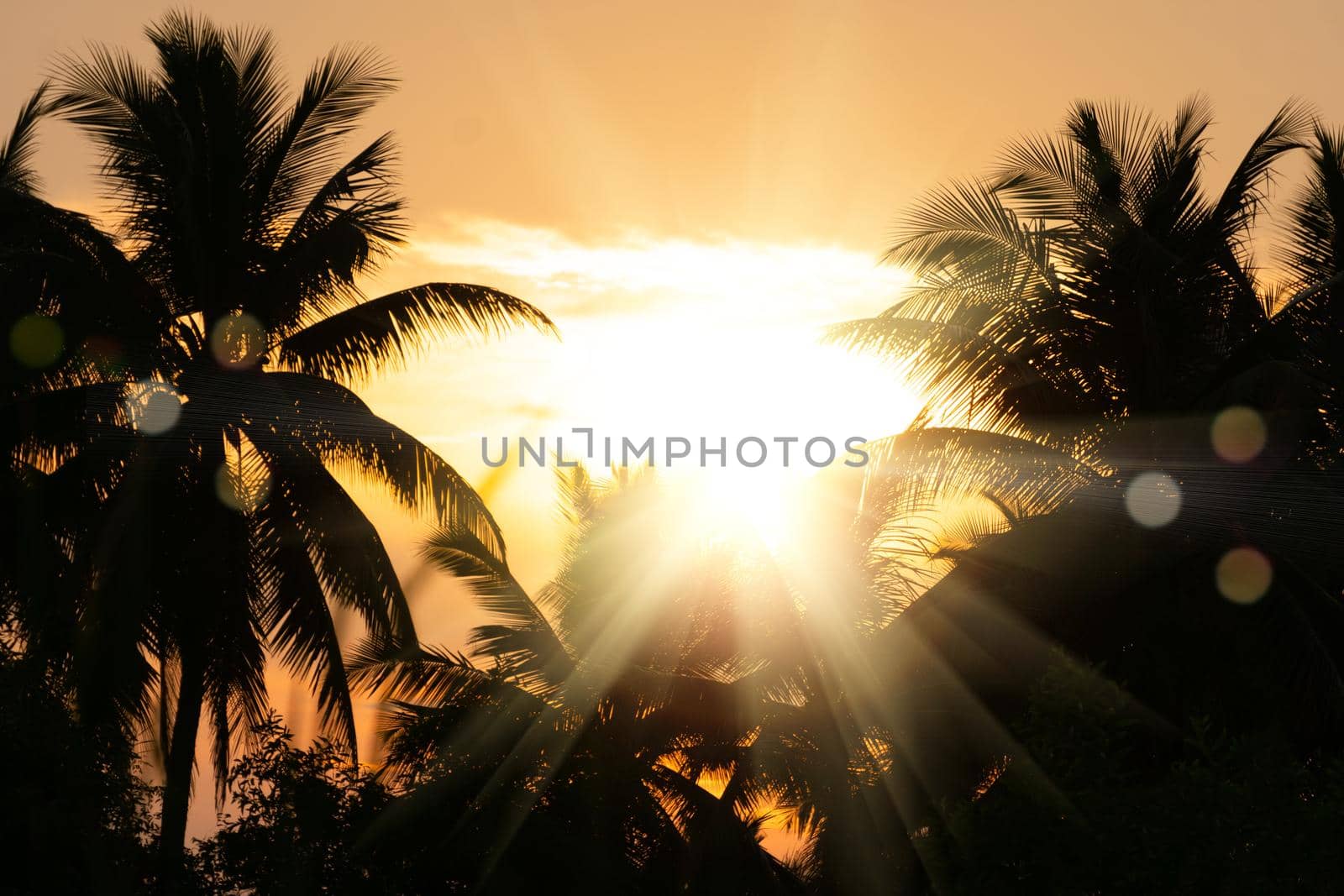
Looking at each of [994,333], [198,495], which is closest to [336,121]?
[198,495]

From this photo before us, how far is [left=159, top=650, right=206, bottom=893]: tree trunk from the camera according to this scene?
9439mm

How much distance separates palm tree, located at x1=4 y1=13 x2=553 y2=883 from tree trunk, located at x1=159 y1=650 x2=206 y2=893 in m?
0.02

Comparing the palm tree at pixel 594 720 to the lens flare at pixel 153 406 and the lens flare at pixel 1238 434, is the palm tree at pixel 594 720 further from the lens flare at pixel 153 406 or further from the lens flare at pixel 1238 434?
the lens flare at pixel 1238 434

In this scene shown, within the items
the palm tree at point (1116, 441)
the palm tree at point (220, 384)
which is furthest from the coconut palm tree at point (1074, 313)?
the palm tree at point (220, 384)

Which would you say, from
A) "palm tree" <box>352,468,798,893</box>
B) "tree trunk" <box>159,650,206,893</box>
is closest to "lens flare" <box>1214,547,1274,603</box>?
"palm tree" <box>352,468,798,893</box>

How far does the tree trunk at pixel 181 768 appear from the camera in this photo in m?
9.44

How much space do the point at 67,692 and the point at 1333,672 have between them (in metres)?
9.82

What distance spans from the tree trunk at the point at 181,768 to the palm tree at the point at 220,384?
2 cm

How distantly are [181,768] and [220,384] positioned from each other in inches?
131

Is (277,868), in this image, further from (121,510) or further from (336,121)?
(336,121)

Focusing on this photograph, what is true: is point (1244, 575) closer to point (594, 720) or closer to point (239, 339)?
point (594, 720)

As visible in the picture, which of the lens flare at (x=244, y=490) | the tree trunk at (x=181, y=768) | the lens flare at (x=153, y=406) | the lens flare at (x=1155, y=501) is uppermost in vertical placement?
the lens flare at (x=153, y=406)

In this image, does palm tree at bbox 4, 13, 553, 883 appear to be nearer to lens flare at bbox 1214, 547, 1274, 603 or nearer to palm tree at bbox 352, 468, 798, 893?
palm tree at bbox 352, 468, 798, 893

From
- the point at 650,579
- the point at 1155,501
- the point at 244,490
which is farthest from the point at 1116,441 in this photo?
the point at 244,490
